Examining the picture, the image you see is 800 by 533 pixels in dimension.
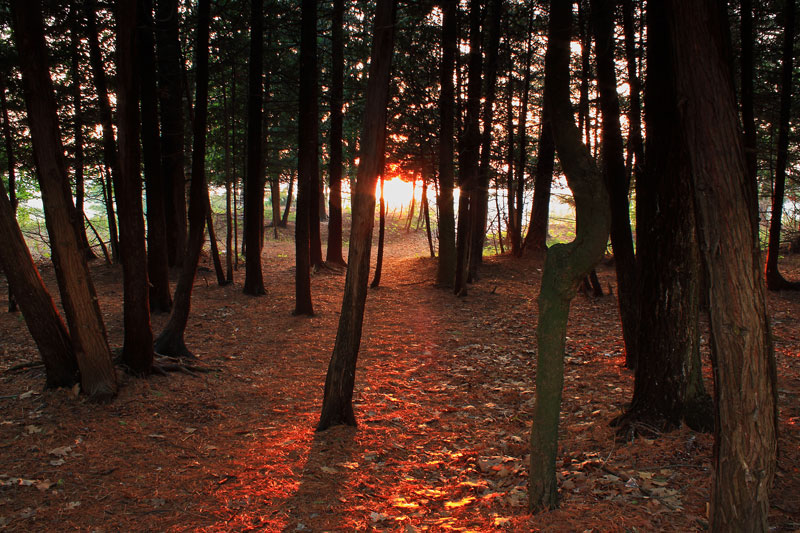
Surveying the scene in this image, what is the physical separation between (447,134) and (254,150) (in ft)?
17.2

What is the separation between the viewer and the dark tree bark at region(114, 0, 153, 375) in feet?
20.3

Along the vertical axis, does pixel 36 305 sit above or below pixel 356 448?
above

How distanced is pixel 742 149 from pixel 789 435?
10.2 ft

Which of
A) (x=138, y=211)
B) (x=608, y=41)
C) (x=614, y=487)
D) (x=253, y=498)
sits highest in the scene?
Result: (x=608, y=41)

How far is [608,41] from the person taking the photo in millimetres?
6457

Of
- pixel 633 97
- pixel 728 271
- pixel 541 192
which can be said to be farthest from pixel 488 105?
pixel 728 271

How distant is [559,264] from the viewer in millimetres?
3480

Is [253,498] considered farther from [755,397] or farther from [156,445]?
[755,397]

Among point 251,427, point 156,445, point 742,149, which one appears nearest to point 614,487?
point 742,149

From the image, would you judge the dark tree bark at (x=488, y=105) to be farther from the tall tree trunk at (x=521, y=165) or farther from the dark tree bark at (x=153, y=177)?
the dark tree bark at (x=153, y=177)

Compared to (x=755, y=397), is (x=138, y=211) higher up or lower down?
higher up

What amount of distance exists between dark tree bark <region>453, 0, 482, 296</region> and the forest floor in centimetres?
414

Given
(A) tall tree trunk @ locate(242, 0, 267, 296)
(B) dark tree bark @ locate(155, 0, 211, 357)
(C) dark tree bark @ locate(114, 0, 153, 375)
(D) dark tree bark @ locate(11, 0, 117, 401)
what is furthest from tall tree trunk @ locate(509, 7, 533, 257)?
(D) dark tree bark @ locate(11, 0, 117, 401)

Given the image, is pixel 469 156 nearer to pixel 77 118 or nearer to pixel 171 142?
pixel 171 142
